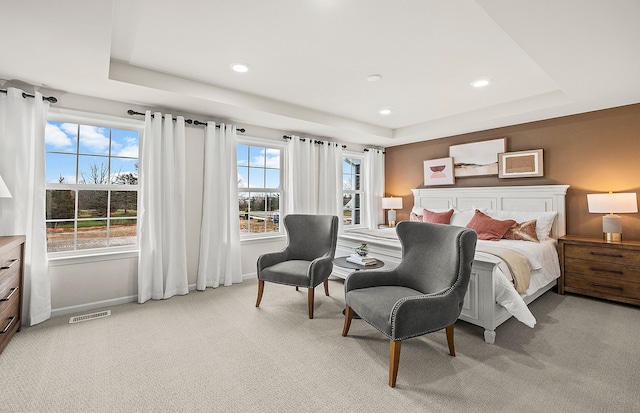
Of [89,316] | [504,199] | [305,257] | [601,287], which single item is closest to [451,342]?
[305,257]

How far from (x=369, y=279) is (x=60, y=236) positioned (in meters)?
3.26

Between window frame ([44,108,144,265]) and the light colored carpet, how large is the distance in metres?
0.61

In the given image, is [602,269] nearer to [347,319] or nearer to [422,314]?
[422,314]

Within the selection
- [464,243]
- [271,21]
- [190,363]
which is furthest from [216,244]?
[464,243]

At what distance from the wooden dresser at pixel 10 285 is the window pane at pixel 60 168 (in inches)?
30.8

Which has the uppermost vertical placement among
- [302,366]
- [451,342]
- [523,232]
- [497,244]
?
[523,232]

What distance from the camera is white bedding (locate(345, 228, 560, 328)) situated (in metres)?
2.37

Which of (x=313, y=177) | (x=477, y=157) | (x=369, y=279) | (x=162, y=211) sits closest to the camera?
(x=369, y=279)

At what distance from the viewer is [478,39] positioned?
233cm

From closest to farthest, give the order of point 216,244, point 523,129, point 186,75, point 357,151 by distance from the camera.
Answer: point 186,75
point 216,244
point 523,129
point 357,151

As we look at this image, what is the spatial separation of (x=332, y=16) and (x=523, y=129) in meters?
3.58

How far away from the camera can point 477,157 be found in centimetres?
470

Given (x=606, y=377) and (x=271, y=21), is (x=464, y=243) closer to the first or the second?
(x=606, y=377)

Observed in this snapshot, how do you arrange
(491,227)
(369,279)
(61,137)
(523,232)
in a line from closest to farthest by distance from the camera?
(369,279)
(61,137)
(523,232)
(491,227)
